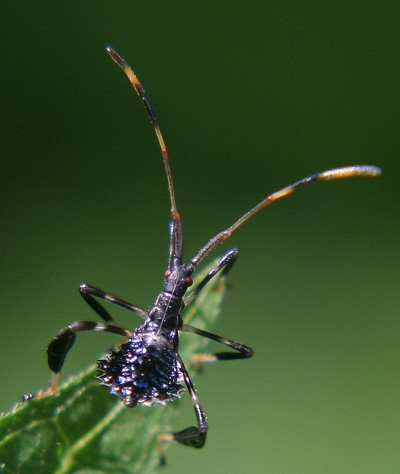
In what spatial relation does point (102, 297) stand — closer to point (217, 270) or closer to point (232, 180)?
point (217, 270)

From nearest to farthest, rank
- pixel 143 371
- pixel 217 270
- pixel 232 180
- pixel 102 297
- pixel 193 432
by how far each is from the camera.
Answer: pixel 143 371 → pixel 193 432 → pixel 102 297 → pixel 217 270 → pixel 232 180

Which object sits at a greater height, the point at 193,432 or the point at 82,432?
the point at 82,432

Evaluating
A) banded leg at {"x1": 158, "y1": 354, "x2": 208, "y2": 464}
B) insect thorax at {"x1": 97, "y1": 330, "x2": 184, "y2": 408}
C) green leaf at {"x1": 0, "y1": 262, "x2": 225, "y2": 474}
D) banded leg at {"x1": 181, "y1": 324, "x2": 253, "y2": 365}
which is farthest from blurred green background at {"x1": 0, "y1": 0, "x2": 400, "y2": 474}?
green leaf at {"x1": 0, "y1": 262, "x2": 225, "y2": 474}

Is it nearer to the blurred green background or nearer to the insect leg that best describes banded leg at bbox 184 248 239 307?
the insect leg

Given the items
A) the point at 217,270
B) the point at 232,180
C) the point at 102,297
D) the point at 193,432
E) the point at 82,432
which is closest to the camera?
the point at 82,432

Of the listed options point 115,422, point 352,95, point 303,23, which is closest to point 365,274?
point 352,95

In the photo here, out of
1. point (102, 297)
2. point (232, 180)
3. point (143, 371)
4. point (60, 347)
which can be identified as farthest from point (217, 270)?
point (232, 180)

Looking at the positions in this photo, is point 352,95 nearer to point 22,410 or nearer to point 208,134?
point 208,134

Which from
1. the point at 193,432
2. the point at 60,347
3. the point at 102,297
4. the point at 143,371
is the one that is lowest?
the point at 193,432
